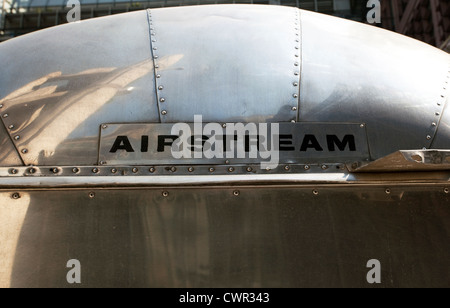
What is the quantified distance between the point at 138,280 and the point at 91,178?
0.63 meters

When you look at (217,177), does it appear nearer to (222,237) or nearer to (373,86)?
(222,237)

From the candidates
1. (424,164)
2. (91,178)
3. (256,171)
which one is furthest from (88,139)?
(424,164)

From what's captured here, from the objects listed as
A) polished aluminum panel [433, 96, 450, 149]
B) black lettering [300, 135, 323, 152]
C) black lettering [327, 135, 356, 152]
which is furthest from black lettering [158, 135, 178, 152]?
polished aluminum panel [433, 96, 450, 149]

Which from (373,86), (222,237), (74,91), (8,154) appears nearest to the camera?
(222,237)

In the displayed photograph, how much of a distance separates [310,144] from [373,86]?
A: 23.5 inches

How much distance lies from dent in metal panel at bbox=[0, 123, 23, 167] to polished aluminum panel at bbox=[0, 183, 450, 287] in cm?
17

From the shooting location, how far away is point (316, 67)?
10.4 ft

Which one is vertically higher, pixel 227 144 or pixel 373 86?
pixel 373 86

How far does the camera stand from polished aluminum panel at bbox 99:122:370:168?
2.91 meters

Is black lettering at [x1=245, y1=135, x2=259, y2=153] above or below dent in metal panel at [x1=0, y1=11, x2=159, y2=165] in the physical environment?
below

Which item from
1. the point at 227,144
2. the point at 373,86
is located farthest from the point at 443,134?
the point at 227,144

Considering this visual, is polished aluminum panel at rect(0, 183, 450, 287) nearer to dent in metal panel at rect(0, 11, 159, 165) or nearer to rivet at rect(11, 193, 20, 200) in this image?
rivet at rect(11, 193, 20, 200)

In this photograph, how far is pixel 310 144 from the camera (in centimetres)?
297

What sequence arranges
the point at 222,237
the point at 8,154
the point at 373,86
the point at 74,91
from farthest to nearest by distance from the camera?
the point at 373,86
the point at 74,91
the point at 8,154
the point at 222,237
